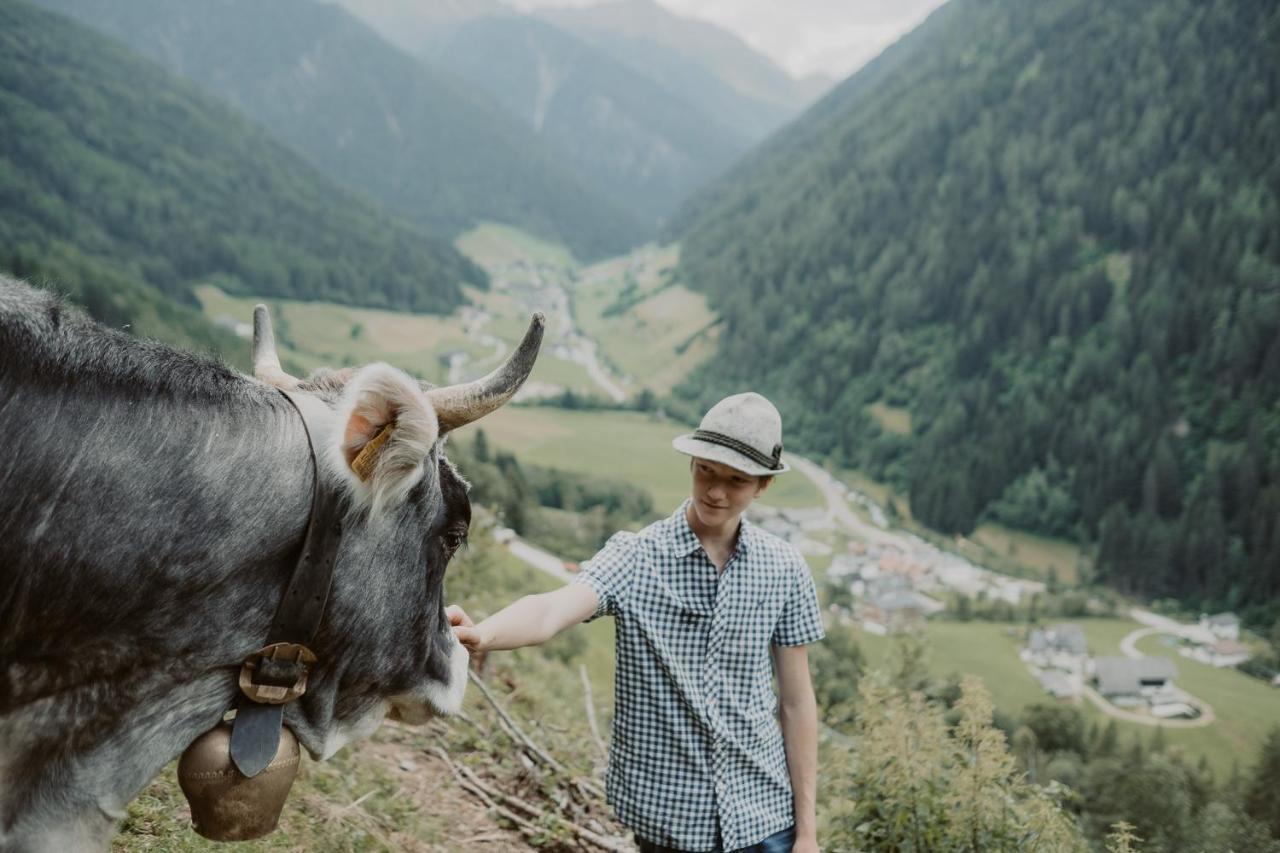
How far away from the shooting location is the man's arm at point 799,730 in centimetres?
312

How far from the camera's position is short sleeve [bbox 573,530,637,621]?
3066mm

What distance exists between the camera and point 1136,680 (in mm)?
47031

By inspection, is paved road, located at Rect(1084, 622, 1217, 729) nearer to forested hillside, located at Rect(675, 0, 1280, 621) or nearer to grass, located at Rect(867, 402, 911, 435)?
forested hillside, located at Rect(675, 0, 1280, 621)

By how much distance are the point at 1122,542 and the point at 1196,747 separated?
4109 cm

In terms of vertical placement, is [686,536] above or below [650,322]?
above

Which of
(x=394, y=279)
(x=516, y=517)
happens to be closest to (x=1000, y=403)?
(x=516, y=517)

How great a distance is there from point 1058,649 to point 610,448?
42.0 meters

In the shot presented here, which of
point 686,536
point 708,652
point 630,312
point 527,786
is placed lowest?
point 630,312

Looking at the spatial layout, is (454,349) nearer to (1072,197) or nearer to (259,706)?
(1072,197)

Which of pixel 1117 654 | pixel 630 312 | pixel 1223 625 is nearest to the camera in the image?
pixel 1117 654

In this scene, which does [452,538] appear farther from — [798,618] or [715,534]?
[798,618]

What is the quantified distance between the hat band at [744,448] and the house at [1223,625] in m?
74.0

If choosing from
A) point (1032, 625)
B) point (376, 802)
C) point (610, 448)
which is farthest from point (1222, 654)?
point (376, 802)

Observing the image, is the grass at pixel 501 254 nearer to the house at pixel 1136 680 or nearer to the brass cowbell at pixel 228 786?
the house at pixel 1136 680
